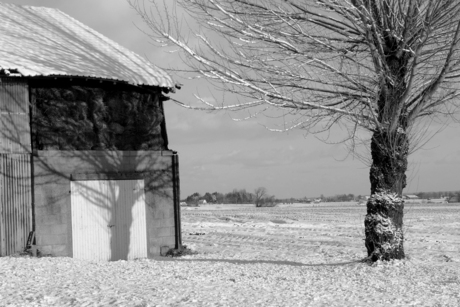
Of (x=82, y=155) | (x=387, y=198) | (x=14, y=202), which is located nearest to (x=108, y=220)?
(x=82, y=155)

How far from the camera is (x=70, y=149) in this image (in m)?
13.7

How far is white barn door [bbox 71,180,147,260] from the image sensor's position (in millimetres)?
13617

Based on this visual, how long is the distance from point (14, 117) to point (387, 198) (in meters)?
8.82

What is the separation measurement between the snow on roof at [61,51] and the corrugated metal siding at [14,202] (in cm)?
216

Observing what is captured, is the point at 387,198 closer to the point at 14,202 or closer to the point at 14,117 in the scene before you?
the point at 14,202

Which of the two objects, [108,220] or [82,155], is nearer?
[82,155]

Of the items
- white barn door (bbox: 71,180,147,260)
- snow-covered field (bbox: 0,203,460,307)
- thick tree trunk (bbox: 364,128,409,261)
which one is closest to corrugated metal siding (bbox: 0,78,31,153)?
white barn door (bbox: 71,180,147,260)

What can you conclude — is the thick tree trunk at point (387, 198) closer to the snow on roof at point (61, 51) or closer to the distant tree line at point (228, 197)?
the snow on roof at point (61, 51)

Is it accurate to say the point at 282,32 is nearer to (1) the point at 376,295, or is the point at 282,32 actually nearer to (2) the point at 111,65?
(1) the point at 376,295

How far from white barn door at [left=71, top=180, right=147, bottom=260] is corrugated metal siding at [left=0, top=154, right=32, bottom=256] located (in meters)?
1.13

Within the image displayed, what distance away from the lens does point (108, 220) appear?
45.9ft

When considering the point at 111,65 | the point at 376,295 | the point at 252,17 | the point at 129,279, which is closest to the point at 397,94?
the point at 252,17

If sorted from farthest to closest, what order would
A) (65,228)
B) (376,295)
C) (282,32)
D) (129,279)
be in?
1. (65,228)
2. (282,32)
3. (129,279)
4. (376,295)

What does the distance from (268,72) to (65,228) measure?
21.7ft
